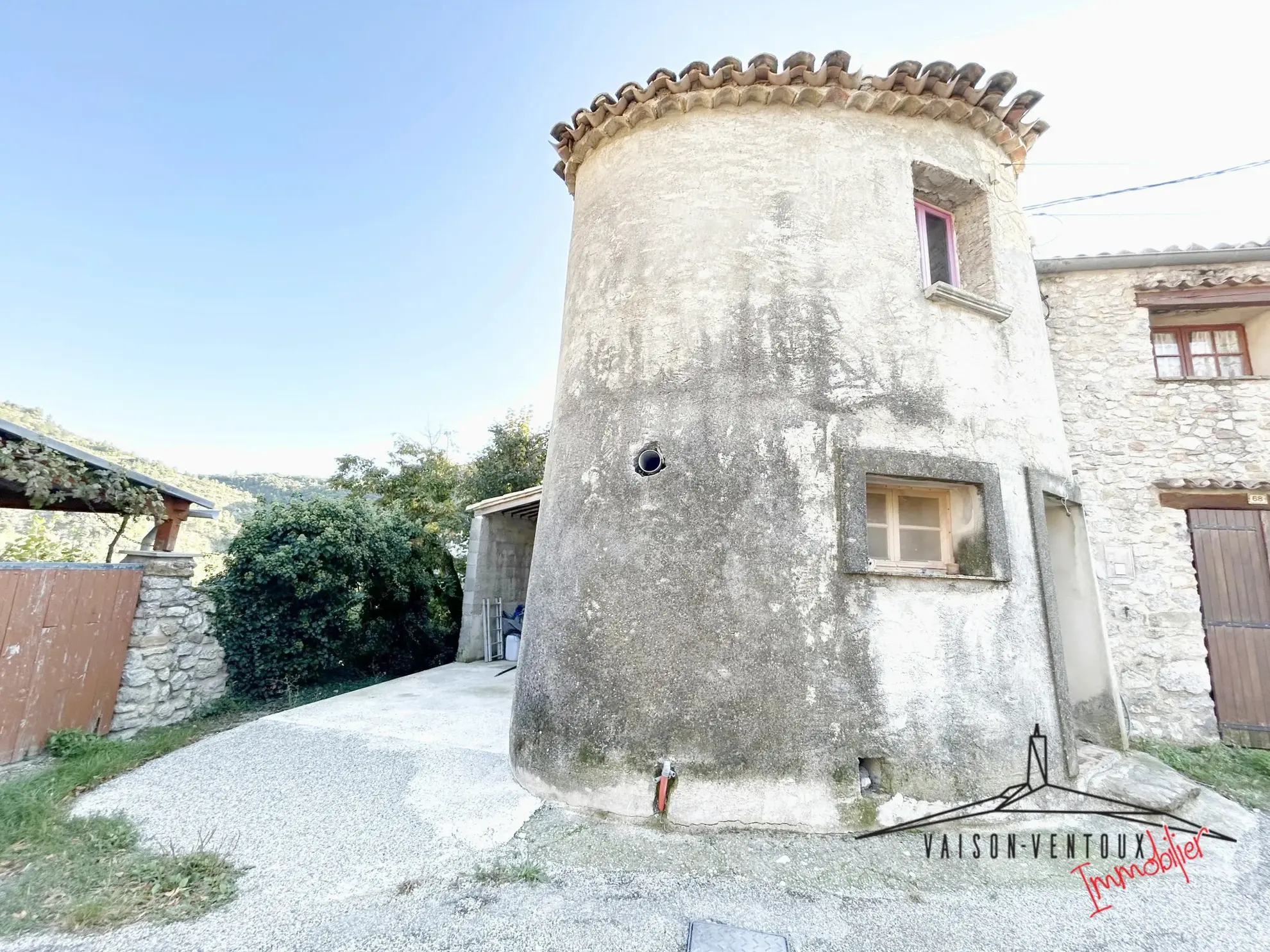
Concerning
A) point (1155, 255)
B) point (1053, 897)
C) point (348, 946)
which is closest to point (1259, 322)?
point (1155, 255)

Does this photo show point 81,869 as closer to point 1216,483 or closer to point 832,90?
point 832,90

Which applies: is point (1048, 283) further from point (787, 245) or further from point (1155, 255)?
point (787, 245)

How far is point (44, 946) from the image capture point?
2.44 m

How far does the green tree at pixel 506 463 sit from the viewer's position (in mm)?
16094

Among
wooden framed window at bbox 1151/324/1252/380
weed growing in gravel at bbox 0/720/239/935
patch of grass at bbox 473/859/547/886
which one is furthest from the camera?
wooden framed window at bbox 1151/324/1252/380

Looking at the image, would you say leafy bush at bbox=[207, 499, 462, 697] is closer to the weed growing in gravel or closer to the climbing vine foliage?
the climbing vine foliage

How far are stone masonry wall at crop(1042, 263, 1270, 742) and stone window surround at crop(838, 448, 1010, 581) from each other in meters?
3.24

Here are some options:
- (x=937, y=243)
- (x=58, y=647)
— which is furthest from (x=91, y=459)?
(x=937, y=243)

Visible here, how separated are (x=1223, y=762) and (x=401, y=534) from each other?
12.0 meters

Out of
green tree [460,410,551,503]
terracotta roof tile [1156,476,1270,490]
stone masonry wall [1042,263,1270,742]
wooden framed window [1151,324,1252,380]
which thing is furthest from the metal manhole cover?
green tree [460,410,551,503]

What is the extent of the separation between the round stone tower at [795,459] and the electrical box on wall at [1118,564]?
2.17 metres

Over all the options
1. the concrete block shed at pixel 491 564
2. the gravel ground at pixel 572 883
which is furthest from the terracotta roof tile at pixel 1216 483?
the concrete block shed at pixel 491 564

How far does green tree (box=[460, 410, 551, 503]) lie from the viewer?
16.1m

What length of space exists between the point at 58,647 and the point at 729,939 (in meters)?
7.29
